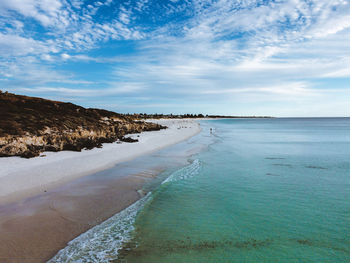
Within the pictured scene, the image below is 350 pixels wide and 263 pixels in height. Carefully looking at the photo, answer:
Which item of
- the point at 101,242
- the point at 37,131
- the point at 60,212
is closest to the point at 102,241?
the point at 101,242

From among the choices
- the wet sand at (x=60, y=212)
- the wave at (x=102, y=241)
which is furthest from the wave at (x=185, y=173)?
the wave at (x=102, y=241)

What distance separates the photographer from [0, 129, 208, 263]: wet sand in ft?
15.7

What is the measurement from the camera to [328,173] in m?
12.4

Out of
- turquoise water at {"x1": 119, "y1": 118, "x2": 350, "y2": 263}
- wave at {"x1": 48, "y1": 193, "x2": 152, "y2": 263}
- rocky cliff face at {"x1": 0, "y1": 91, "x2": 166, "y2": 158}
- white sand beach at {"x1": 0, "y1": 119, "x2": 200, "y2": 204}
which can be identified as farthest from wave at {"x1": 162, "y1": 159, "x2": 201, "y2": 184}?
rocky cliff face at {"x1": 0, "y1": 91, "x2": 166, "y2": 158}

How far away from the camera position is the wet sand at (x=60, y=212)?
479cm

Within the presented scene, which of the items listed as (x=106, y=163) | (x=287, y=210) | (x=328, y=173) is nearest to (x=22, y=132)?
(x=106, y=163)

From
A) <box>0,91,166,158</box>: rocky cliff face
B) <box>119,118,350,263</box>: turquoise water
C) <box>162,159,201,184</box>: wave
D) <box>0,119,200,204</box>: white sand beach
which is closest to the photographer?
<box>119,118,350,263</box>: turquoise water

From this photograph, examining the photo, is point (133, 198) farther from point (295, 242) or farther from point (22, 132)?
point (22, 132)

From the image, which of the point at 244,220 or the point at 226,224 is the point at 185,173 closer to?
the point at 244,220

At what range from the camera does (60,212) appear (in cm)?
649

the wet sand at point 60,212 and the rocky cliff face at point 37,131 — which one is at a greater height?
the rocky cliff face at point 37,131

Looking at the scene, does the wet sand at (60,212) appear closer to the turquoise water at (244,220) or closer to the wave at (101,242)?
the wave at (101,242)

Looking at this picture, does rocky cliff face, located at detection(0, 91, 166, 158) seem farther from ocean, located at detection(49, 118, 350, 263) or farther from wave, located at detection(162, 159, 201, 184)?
ocean, located at detection(49, 118, 350, 263)

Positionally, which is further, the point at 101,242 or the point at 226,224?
the point at 226,224
